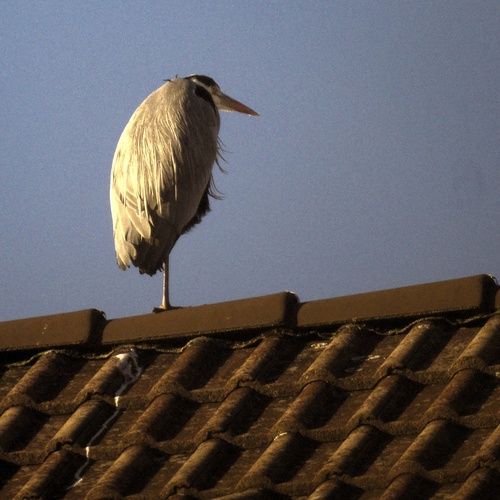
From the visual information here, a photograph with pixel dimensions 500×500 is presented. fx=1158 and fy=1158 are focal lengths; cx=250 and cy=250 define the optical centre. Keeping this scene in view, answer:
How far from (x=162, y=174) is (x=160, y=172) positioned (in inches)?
0.8

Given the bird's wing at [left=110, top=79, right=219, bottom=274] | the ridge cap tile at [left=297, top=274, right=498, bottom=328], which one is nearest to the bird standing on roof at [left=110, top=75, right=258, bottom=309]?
the bird's wing at [left=110, top=79, right=219, bottom=274]

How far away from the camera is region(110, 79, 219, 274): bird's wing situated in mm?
6734

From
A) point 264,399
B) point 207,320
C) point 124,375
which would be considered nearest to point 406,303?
point 264,399

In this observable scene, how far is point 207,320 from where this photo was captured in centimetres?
444

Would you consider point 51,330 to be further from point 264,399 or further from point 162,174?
point 162,174

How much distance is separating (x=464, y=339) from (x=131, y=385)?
1231 millimetres

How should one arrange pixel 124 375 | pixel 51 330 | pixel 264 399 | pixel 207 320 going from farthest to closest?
1. pixel 51 330
2. pixel 207 320
3. pixel 124 375
4. pixel 264 399

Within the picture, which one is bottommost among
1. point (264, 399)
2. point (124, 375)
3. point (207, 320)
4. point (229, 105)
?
point (264, 399)

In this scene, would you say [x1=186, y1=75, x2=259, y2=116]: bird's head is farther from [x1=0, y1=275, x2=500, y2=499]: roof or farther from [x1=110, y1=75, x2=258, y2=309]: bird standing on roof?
[x1=0, y1=275, x2=500, y2=499]: roof

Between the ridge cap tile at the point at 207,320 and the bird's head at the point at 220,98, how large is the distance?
14.9 ft

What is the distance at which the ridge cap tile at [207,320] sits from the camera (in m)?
4.32

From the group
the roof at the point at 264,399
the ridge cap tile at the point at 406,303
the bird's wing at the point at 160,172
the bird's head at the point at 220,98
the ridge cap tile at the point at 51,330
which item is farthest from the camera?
the bird's head at the point at 220,98

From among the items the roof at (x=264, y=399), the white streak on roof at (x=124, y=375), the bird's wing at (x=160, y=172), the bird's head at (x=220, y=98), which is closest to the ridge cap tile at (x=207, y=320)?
the roof at (x=264, y=399)

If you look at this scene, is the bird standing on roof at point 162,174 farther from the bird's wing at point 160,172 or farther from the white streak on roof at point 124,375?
the white streak on roof at point 124,375
